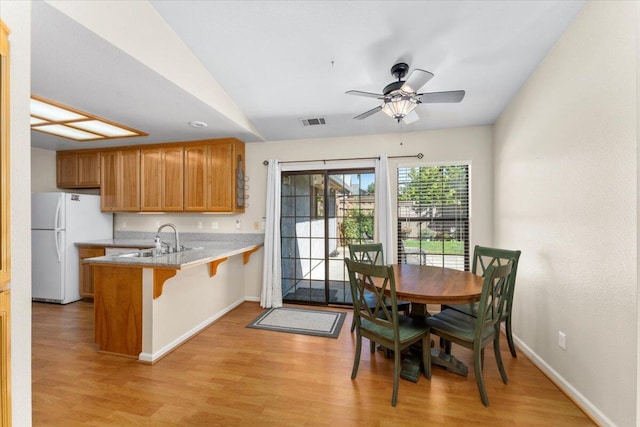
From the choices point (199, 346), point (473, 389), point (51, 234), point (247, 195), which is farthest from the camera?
point (247, 195)

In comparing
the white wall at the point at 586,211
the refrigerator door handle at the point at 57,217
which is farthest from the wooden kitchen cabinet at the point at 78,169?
the white wall at the point at 586,211

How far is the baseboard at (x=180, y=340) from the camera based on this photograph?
2.42 m

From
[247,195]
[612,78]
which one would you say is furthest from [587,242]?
[247,195]

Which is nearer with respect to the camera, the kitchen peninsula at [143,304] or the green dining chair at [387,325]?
the green dining chair at [387,325]

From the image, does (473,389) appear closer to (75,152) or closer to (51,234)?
(51,234)

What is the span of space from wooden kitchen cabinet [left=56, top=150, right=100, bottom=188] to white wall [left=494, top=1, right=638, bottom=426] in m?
5.68

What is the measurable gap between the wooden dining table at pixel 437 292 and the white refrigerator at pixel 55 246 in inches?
180

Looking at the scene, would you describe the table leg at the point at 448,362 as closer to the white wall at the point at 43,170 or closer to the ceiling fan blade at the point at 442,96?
the ceiling fan blade at the point at 442,96

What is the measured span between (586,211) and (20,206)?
125 inches

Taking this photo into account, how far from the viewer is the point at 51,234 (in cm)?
383

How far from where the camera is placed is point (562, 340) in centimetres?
204

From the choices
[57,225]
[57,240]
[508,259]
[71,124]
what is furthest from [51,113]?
[508,259]

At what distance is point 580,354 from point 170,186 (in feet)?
15.2

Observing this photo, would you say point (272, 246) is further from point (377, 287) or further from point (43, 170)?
point (43, 170)
